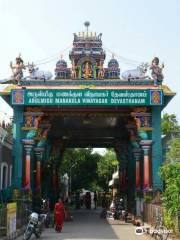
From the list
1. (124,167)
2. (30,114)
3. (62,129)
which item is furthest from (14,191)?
(124,167)

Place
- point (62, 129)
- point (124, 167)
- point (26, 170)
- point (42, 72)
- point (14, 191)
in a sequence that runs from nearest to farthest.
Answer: point (14, 191)
point (26, 170)
point (42, 72)
point (62, 129)
point (124, 167)

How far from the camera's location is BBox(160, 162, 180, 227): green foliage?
14156 millimetres

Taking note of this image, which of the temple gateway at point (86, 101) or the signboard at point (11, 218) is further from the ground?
the temple gateway at point (86, 101)

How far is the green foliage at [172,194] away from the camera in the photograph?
14.2 metres

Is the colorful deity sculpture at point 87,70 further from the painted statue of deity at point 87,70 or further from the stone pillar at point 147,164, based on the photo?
the stone pillar at point 147,164

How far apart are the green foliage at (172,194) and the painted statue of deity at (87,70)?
41.7ft

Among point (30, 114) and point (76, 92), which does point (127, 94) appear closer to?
point (76, 92)

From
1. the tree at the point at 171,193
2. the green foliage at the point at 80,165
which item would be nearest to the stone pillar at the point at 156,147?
the tree at the point at 171,193

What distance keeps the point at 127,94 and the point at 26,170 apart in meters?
6.71

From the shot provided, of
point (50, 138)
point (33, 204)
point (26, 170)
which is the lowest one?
point (33, 204)

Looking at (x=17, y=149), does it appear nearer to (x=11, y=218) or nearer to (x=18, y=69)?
(x=18, y=69)

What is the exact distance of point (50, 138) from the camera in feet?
117

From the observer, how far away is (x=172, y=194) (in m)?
14.4

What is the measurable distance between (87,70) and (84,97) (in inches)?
134
